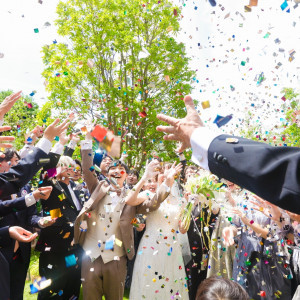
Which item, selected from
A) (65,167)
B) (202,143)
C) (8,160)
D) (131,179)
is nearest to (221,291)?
(202,143)

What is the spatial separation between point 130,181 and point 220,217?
2.07m

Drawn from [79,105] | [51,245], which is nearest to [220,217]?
[51,245]

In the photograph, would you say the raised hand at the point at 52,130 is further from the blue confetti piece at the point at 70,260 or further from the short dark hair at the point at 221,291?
the blue confetti piece at the point at 70,260

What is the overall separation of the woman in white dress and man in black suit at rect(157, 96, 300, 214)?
113 inches

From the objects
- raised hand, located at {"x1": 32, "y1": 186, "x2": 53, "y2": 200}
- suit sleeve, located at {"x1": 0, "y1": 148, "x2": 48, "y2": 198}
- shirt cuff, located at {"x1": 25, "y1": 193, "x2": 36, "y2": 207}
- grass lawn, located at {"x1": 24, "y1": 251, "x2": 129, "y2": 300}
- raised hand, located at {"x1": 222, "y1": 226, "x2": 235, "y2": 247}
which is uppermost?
suit sleeve, located at {"x1": 0, "y1": 148, "x2": 48, "y2": 198}

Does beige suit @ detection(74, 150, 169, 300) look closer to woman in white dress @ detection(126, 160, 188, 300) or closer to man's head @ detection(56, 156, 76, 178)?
woman in white dress @ detection(126, 160, 188, 300)

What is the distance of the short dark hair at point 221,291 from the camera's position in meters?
1.94

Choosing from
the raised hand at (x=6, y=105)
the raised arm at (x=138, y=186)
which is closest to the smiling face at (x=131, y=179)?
the raised arm at (x=138, y=186)

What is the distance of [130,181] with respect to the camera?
6195 mm

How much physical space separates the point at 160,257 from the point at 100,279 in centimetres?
114

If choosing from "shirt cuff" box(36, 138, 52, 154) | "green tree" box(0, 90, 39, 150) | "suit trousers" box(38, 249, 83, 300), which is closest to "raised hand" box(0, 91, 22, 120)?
"shirt cuff" box(36, 138, 52, 154)

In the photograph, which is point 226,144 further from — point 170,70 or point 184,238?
point 170,70

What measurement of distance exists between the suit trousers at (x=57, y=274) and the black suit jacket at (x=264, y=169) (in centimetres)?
379

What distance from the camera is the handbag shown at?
3861 millimetres
